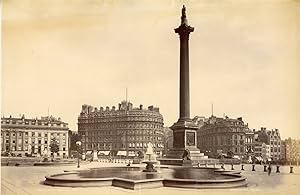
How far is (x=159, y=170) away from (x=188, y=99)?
0.65m

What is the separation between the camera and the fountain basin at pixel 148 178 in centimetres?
386

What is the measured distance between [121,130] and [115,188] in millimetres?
513

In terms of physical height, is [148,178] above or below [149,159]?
below

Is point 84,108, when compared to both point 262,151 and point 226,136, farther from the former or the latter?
point 262,151

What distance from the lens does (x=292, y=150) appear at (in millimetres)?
3721

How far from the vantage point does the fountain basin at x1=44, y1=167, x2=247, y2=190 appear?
3861 millimetres

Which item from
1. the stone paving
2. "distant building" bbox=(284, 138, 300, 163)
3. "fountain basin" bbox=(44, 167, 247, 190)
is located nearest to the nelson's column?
"fountain basin" bbox=(44, 167, 247, 190)

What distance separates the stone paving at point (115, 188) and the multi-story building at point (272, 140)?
0.33 ft

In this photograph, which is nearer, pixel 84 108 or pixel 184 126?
pixel 184 126

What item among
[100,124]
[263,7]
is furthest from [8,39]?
[263,7]

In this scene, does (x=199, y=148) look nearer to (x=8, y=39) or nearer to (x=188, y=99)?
(x=188, y=99)

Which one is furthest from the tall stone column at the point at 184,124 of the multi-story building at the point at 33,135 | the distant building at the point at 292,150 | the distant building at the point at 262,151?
the multi-story building at the point at 33,135

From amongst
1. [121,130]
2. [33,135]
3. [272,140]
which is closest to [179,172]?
[121,130]

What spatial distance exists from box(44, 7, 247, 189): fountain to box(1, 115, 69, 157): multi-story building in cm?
27
